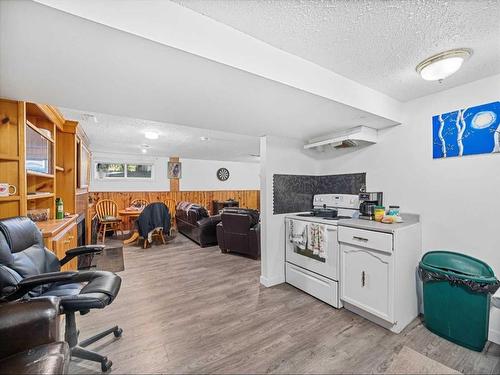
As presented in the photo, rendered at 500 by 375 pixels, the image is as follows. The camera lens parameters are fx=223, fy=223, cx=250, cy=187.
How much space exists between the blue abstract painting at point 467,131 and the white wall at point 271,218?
1.58m

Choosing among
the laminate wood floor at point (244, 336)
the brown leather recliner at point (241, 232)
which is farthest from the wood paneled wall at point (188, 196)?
the laminate wood floor at point (244, 336)

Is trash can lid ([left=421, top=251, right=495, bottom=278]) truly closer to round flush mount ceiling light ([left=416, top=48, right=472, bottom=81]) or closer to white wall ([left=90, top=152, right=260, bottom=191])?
round flush mount ceiling light ([left=416, top=48, right=472, bottom=81])

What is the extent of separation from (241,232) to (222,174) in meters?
4.21

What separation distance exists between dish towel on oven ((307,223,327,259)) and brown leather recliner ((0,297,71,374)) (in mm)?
2090

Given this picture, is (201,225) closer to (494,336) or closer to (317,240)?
(317,240)

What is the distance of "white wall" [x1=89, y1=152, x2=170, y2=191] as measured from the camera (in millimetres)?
6070

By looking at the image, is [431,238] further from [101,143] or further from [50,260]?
[101,143]

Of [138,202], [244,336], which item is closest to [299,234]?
[244,336]

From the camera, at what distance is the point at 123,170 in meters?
6.46

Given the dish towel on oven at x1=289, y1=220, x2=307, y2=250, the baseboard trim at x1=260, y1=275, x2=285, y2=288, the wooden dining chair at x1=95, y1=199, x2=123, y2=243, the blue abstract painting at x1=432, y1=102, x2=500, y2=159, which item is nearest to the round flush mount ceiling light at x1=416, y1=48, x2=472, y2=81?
the blue abstract painting at x1=432, y1=102, x2=500, y2=159

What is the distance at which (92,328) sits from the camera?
1952mm

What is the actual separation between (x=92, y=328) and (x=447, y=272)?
3028mm

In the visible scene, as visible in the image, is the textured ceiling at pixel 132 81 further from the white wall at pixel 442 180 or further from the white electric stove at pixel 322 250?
the white electric stove at pixel 322 250

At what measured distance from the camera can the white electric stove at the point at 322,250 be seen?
2305mm
